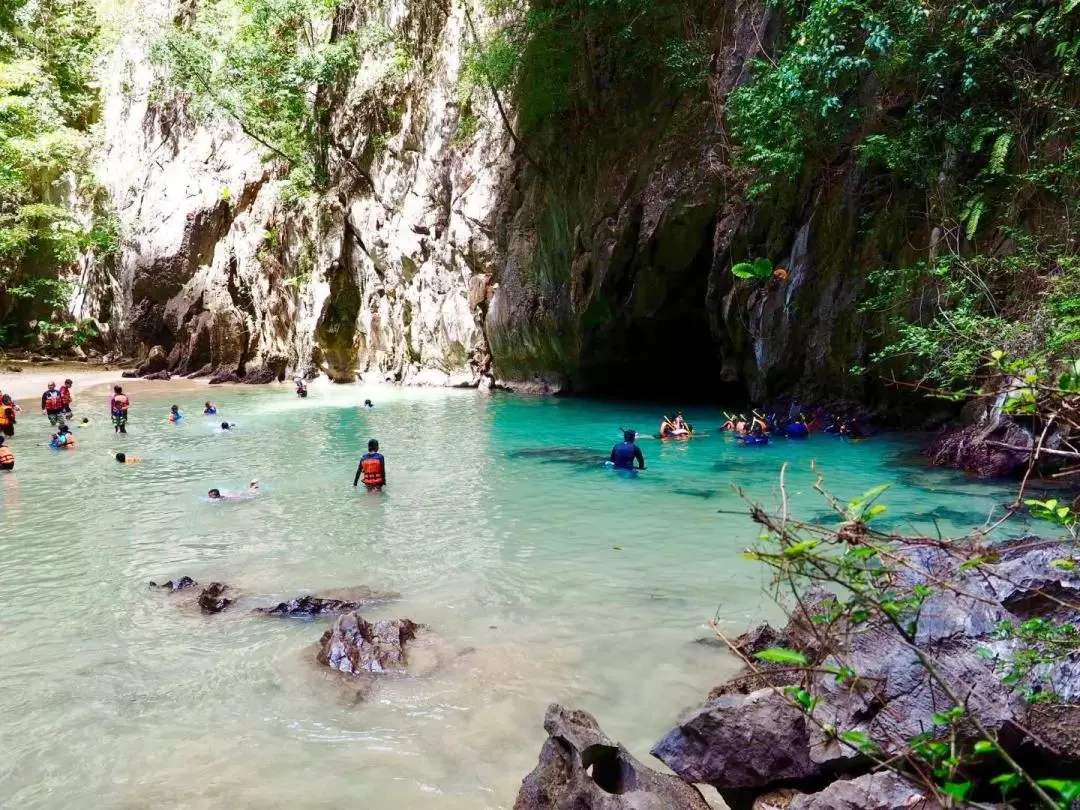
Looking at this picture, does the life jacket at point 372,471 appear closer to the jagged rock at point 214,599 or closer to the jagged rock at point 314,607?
the jagged rock at point 214,599

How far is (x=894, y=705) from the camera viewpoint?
3.71 metres

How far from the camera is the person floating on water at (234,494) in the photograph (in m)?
12.2

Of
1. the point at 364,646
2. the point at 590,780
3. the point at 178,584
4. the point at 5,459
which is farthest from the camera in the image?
the point at 5,459

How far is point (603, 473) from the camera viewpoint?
45.5ft

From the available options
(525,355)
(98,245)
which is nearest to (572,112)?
(525,355)

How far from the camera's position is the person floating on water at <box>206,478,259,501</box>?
12.2 meters

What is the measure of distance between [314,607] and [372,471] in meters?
5.59

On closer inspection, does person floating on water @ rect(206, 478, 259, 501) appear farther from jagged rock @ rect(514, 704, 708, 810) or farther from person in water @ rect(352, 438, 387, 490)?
jagged rock @ rect(514, 704, 708, 810)

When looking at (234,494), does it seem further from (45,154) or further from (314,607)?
(45,154)

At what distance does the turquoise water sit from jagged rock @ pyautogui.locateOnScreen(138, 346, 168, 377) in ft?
73.3

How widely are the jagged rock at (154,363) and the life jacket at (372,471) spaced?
28.9 m

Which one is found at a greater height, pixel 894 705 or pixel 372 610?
pixel 894 705

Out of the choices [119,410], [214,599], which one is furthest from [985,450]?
[119,410]

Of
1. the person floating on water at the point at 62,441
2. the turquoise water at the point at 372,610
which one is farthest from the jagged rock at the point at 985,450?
the person floating on water at the point at 62,441
